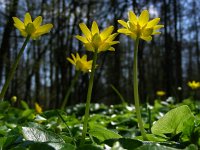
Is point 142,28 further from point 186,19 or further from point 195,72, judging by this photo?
point 195,72

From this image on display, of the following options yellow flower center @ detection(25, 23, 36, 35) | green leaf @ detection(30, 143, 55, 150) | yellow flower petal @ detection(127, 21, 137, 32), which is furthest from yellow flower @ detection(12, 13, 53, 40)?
green leaf @ detection(30, 143, 55, 150)

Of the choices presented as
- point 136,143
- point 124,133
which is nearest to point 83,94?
point 124,133

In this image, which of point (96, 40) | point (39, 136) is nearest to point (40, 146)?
point (39, 136)

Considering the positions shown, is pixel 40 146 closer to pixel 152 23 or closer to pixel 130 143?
pixel 130 143

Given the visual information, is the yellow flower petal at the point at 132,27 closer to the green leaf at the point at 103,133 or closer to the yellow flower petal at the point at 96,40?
the yellow flower petal at the point at 96,40

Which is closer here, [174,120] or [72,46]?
[174,120]

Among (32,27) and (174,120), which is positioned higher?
(32,27)

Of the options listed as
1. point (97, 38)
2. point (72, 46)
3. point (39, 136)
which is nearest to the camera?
point (39, 136)

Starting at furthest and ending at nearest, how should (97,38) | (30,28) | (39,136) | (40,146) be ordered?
1. (30,28)
2. (97,38)
3. (39,136)
4. (40,146)
